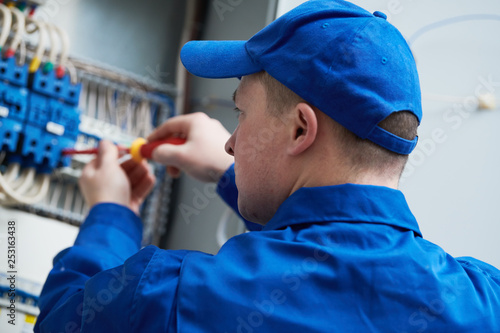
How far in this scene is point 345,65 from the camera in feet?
2.56

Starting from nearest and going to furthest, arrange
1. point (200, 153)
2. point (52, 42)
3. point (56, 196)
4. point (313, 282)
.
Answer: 1. point (313, 282)
2. point (200, 153)
3. point (52, 42)
4. point (56, 196)

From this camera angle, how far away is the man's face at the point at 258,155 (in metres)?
0.84

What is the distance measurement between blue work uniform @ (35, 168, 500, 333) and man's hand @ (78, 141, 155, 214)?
0.45 meters

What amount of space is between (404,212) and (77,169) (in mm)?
908

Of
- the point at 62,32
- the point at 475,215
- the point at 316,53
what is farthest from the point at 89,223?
the point at 475,215

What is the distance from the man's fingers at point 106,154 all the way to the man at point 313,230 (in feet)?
1.27

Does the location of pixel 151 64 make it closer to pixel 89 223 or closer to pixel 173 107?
pixel 173 107

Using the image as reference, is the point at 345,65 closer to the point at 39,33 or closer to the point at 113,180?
the point at 113,180

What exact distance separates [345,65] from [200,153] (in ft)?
1.69

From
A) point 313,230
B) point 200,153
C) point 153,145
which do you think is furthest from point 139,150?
point 313,230

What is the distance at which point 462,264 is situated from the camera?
0.86 m

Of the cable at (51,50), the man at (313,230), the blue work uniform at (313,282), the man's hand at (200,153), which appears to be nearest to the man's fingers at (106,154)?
the man's hand at (200,153)

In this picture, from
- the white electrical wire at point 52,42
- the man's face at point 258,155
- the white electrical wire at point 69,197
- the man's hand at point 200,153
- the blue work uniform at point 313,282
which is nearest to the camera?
the blue work uniform at point 313,282

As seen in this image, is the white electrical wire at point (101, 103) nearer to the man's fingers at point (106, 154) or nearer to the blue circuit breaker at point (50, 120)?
the blue circuit breaker at point (50, 120)
